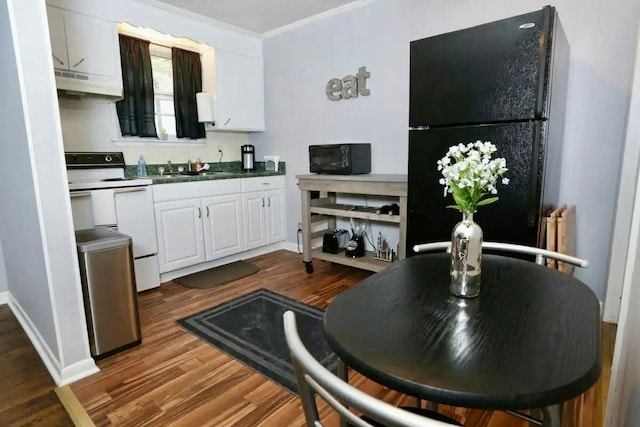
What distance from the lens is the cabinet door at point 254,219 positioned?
3.76 m

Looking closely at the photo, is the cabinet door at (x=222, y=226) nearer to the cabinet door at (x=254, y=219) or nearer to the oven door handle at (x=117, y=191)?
the cabinet door at (x=254, y=219)

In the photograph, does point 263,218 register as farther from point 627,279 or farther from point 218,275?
point 627,279

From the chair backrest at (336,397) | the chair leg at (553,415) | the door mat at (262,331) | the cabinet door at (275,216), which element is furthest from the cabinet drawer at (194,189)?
the chair leg at (553,415)

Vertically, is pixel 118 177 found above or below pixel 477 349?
above

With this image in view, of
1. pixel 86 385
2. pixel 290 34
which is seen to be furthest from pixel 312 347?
pixel 290 34

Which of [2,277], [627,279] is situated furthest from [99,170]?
[627,279]

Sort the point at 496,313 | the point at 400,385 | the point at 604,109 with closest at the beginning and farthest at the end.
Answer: the point at 400,385
the point at 496,313
the point at 604,109

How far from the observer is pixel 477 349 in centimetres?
76

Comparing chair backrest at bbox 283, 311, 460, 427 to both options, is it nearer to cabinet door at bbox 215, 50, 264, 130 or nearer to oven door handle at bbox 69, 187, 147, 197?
oven door handle at bbox 69, 187, 147, 197

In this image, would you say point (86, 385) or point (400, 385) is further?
point (86, 385)

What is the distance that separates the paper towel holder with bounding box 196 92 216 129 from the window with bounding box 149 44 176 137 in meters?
0.28

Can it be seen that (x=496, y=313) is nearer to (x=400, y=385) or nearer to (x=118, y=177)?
(x=400, y=385)

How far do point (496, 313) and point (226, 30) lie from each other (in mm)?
3846

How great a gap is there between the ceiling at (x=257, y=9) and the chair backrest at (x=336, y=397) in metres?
3.30
